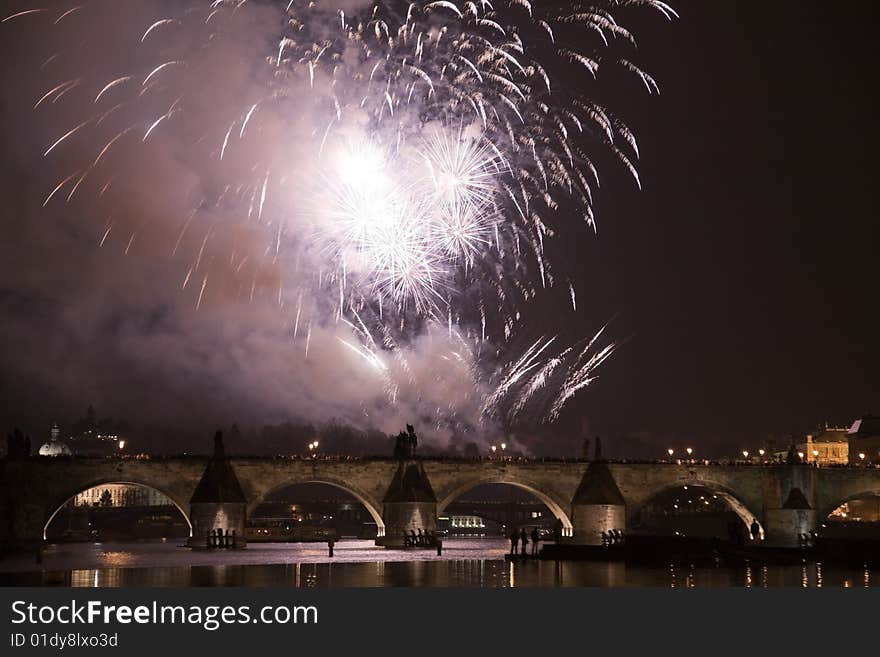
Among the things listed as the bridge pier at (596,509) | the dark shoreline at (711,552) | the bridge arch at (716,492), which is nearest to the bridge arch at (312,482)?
the bridge pier at (596,509)

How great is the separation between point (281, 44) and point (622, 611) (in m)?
30.2

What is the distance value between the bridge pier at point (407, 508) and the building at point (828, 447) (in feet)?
314

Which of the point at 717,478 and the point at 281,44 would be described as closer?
the point at 281,44

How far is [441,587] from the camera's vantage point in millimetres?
31312

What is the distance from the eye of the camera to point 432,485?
253 feet

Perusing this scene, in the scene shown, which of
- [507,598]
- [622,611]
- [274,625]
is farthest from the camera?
[507,598]

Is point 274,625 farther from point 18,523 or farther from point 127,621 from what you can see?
point 18,523

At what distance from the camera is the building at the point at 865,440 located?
479 feet

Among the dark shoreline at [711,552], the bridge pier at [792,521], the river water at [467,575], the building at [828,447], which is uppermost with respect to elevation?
the building at [828,447]

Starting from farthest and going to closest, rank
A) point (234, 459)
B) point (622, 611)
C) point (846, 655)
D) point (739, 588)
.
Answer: point (234, 459)
point (739, 588)
point (622, 611)
point (846, 655)

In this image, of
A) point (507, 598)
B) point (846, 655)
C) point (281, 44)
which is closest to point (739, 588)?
point (507, 598)

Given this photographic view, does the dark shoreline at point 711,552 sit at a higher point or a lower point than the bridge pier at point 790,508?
lower

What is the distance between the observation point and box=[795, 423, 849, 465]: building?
15707cm

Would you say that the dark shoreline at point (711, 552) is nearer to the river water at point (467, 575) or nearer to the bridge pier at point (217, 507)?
the river water at point (467, 575)
